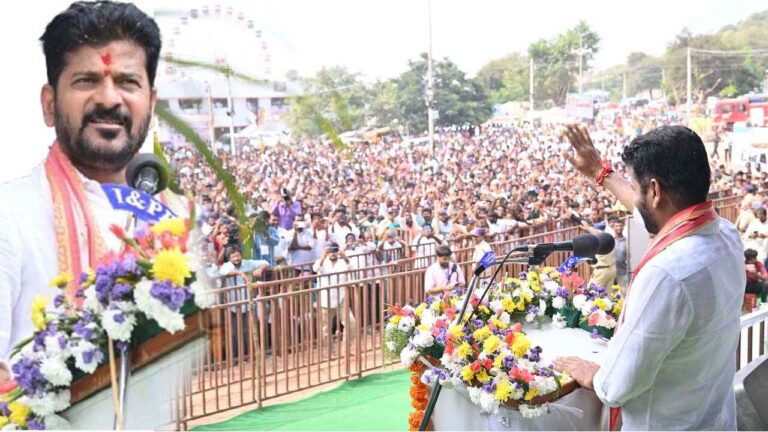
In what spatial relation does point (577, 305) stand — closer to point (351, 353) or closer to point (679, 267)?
point (679, 267)

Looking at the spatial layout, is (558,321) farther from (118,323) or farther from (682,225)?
(118,323)

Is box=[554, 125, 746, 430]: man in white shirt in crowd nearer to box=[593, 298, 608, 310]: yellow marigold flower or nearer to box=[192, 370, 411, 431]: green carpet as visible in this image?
box=[593, 298, 608, 310]: yellow marigold flower

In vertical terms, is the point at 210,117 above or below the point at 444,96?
below

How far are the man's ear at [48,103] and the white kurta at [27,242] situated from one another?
16cm

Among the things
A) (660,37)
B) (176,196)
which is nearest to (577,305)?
(176,196)

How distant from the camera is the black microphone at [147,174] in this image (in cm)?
263

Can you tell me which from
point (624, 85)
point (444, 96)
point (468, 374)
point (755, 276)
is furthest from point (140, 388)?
point (624, 85)

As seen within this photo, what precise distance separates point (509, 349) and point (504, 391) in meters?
0.22

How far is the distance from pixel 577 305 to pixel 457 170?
7491mm

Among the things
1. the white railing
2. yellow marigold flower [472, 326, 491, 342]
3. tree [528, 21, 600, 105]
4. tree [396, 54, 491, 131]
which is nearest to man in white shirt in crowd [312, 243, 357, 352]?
the white railing

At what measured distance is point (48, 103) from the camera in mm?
2555

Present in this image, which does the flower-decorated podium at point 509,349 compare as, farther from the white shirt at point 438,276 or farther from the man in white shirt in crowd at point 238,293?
the white shirt at point 438,276

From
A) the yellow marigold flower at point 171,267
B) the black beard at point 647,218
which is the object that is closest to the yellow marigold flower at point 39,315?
the yellow marigold flower at point 171,267

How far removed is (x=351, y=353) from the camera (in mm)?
6031
